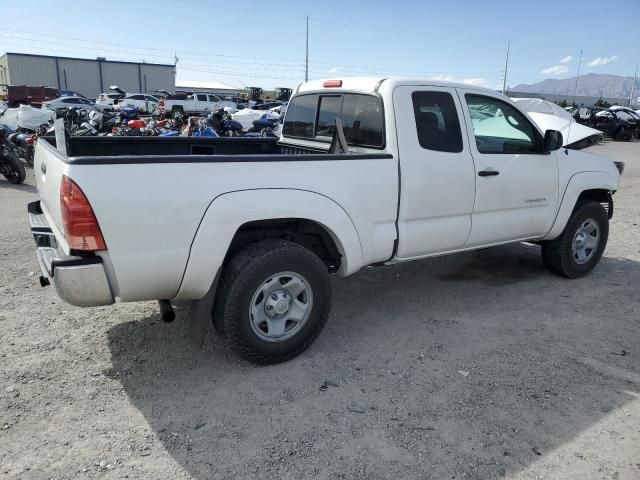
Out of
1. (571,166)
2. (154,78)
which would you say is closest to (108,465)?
(571,166)

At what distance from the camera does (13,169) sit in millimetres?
10203

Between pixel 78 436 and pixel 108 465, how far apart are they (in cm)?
33

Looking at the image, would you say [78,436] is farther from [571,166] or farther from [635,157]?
[635,157]

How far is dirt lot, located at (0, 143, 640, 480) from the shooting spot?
270cm

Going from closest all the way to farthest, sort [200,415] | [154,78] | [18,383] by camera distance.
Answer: [200,415], [18,383], [154,78]

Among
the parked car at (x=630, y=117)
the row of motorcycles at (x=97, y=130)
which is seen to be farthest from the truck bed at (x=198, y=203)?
the parked car at (x=630, y=117)

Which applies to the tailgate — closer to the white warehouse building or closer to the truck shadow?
the truck shadow

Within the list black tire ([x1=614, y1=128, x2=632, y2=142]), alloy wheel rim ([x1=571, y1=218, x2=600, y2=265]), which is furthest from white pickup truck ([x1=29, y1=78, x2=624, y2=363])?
black tire ([x1=614, y1=128, x2=632, y2=142])

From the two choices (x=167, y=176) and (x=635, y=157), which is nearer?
(x=167, y=176)

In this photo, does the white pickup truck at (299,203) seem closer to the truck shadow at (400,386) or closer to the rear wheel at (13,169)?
the truck shadow at (400,386)

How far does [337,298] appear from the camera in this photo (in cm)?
487

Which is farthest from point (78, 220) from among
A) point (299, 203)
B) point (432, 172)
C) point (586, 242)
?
point (586, 242)

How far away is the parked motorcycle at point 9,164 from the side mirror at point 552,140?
954cm

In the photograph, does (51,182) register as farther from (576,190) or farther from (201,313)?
(576,190)
